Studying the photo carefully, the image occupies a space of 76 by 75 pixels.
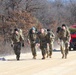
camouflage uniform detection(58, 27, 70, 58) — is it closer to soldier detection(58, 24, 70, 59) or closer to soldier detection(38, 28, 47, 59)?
soldier detection(58, 24, 70, 59)

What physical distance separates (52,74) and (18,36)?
6.71 metres

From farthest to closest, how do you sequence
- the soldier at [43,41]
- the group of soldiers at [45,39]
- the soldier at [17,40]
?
the soldier at [43,41]
the group of soldiers at [45,39]
the soldier at [17,40]

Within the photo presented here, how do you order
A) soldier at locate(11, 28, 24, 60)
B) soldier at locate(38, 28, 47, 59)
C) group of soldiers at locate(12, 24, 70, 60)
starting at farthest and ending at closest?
1. soldier at locate(38, 28, 47, 59)
2. group of soldiers at locate(12, 24, 70, 60)
3. soldier at locate(11, 28, 24, 60)

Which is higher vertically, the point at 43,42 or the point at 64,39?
the point at 64,39

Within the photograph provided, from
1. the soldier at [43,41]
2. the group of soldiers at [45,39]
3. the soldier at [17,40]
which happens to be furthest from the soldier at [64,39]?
the soldier at [17,40]

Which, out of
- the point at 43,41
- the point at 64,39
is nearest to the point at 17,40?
the point at 43,41

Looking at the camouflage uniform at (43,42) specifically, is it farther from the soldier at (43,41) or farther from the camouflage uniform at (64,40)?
the camouflage uniform at (64,40)

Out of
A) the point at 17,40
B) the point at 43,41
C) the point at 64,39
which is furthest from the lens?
the point at 43,41

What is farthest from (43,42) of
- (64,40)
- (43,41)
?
(64,40)

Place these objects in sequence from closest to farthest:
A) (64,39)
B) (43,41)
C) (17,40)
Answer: (17,40) < (64,39) < (43,41)

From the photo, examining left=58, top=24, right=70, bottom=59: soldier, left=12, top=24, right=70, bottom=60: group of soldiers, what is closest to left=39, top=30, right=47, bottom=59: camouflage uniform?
left=12, top=24, right=70, bottom=60: group of soldiers

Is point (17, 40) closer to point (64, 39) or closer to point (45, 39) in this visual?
point (45, 39)

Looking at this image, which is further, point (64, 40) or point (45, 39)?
point (45, 39)

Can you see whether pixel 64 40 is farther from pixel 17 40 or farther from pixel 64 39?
pixel 17 40
